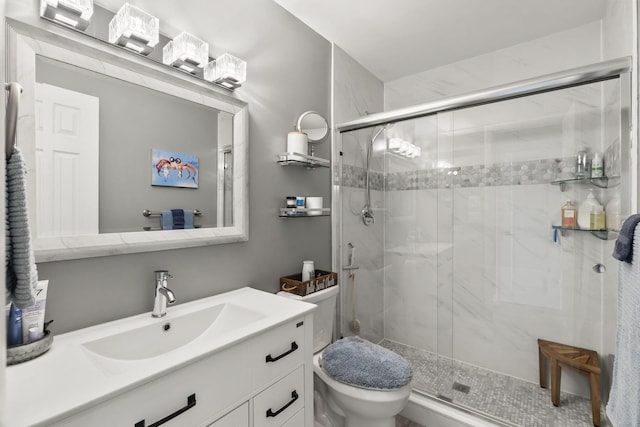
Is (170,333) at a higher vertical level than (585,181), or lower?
lower

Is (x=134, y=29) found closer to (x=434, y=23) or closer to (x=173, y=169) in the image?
(x=173, y=169)

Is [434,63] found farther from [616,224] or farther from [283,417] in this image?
[283,417]

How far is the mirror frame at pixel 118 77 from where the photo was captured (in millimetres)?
929

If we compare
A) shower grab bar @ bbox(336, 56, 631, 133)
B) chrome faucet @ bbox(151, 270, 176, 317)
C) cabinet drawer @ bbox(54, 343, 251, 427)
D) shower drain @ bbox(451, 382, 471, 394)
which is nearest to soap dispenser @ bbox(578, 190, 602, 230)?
shower grab bar @ bbox(336, 56, 631, 133)

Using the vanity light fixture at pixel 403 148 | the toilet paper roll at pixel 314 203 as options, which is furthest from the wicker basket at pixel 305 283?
the vanity light fixture at pixel 403 148

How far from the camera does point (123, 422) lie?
2.37 ft

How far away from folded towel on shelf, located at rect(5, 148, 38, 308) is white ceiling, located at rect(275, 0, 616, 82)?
1755 mm

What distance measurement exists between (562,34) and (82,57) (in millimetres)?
2799

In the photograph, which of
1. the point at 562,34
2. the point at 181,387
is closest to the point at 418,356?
the point at 181,387

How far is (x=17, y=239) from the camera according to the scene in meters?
0.57

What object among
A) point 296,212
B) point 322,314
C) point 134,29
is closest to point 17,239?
point 134,29

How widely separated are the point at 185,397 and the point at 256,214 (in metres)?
0.98

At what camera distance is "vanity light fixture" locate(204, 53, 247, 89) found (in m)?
1.43

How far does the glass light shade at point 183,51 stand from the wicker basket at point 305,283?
1.19m
